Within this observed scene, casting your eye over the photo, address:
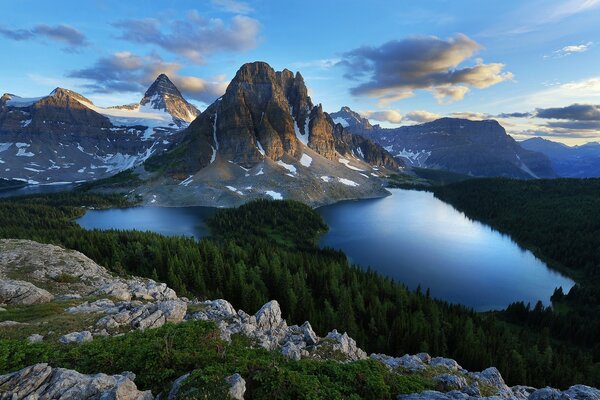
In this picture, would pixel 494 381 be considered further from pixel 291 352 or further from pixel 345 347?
pixel 291 352

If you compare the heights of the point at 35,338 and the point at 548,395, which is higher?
the point at 35,338

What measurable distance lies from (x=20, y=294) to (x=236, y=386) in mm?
26642

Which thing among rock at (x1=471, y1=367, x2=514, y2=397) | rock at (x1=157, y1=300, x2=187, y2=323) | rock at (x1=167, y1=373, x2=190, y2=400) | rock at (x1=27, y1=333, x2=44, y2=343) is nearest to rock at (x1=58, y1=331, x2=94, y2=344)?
rock at (x1=27, y1=333, x2=44, y2=343)

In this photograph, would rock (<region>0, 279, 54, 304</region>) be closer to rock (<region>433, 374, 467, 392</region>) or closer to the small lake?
rock (<region>433, 374, 467, 392</region>)

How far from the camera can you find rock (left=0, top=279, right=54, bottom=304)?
89.9ft

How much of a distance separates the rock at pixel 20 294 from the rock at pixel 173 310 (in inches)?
441

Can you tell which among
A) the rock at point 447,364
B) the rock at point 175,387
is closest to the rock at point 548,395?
the rock at point 447,364

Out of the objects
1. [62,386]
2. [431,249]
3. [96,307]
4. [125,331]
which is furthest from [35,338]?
[431,249]

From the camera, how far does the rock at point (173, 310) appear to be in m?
26.6

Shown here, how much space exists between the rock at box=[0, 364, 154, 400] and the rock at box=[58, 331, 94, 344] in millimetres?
6248

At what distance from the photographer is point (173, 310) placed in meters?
27.2

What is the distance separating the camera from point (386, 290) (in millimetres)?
66562

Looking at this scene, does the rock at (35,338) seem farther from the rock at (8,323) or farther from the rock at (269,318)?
→ the rock at (269,318)

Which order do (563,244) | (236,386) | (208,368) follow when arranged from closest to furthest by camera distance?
1. (236,386)
2. (208,368)
3. (563,244)
